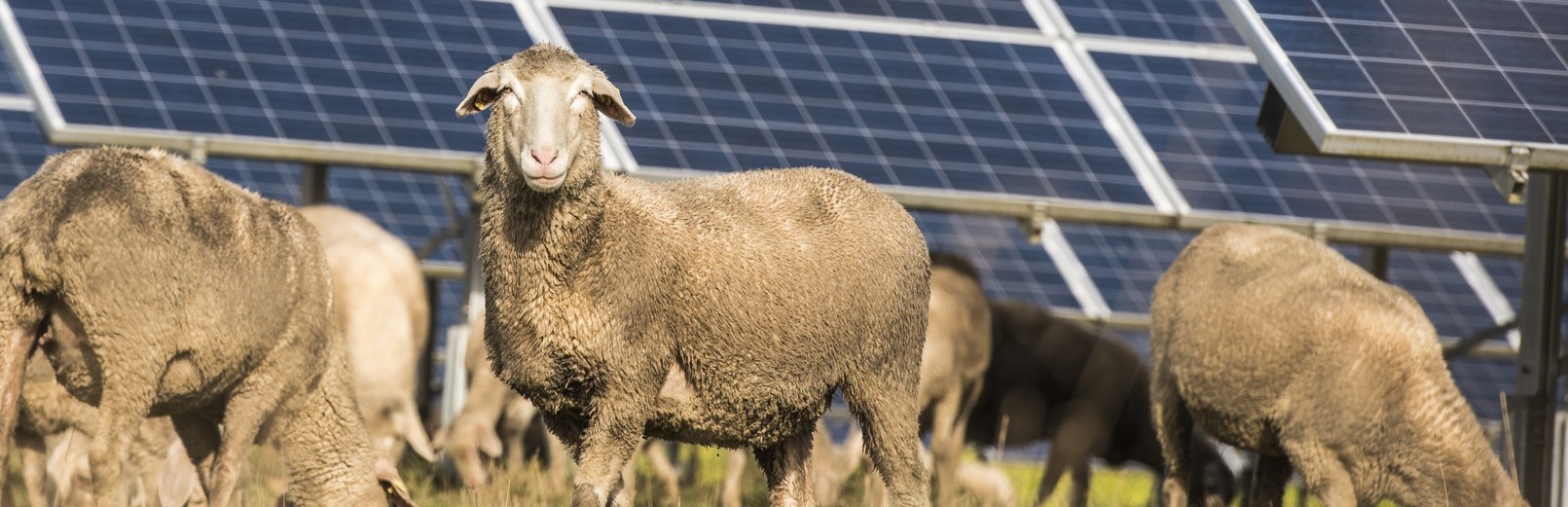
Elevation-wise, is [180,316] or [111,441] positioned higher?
[180,316]

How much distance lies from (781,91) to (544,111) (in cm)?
676

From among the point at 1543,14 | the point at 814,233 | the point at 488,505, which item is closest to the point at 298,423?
the point at 488,505

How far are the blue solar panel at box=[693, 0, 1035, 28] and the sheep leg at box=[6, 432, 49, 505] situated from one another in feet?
19.2

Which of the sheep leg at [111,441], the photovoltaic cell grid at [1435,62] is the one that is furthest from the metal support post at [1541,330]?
the sheep leg at [111,441]

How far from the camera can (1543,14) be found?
9789mm

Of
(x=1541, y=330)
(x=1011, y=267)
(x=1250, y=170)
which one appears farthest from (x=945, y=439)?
(x=1011, y=267)

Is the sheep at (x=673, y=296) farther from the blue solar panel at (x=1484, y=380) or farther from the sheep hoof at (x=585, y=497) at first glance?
the blue solar panel at (x=1484, y=380)

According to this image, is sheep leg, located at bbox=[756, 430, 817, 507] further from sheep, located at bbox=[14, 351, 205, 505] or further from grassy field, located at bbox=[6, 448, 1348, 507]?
sheep, located at bbox=[14, 351, 205, 505]

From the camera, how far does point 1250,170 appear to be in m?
12.6

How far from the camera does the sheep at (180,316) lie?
673 centimetres

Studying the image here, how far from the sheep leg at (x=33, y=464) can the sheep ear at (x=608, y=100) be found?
428 cm

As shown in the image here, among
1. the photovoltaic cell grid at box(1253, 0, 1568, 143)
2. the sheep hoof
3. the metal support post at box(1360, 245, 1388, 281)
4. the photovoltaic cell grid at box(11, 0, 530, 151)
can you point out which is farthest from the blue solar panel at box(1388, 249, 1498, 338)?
the sheep hoof

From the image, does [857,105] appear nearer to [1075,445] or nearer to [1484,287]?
[1075,445]

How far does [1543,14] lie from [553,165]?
606 centimetres
